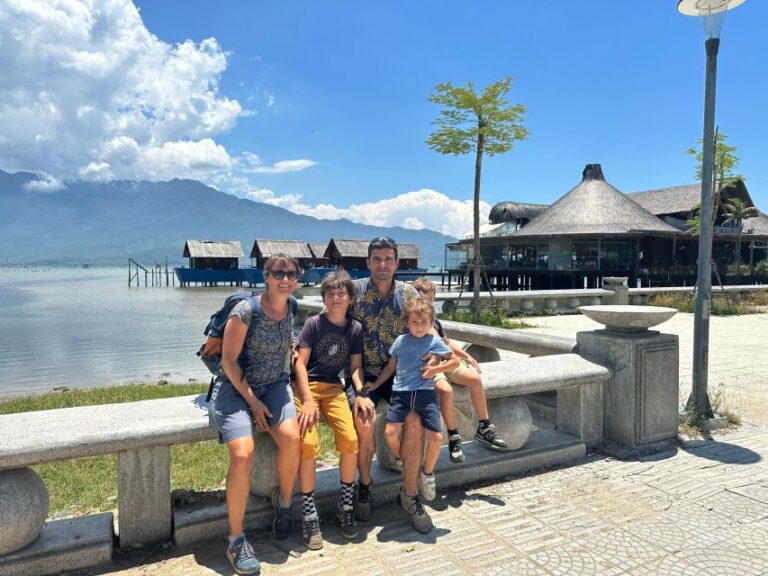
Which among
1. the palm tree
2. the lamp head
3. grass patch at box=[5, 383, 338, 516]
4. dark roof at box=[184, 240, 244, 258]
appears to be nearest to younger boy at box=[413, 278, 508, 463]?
grass patch at box=[5, 383, 338, 516]

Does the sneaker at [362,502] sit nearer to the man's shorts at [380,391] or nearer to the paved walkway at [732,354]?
the man's shorts at [380,391]

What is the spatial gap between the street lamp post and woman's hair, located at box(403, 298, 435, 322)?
2.79 m

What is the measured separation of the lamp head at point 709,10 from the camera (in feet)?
15.6

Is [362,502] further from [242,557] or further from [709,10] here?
[709,10]

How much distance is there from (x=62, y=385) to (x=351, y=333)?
9046mm

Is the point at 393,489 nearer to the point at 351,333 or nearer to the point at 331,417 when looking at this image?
the point at 331,417

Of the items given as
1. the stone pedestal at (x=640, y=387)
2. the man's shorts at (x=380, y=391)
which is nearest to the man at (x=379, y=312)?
the man's shorts at (x=380, y=391)

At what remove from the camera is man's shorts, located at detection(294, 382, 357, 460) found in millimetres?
3006

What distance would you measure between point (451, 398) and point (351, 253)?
50.6 m

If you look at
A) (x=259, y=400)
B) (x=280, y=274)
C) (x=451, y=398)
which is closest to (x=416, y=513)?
(x=451, y=398)

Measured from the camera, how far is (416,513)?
3111mm

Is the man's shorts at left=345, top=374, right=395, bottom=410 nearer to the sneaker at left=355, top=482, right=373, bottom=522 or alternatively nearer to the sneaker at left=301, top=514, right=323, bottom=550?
the sneaker at left=355, top=482, right=373, bottom=522

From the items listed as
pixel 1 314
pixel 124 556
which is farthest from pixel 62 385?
pixel 1 314

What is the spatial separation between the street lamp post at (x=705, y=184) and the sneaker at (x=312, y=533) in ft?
12.1
